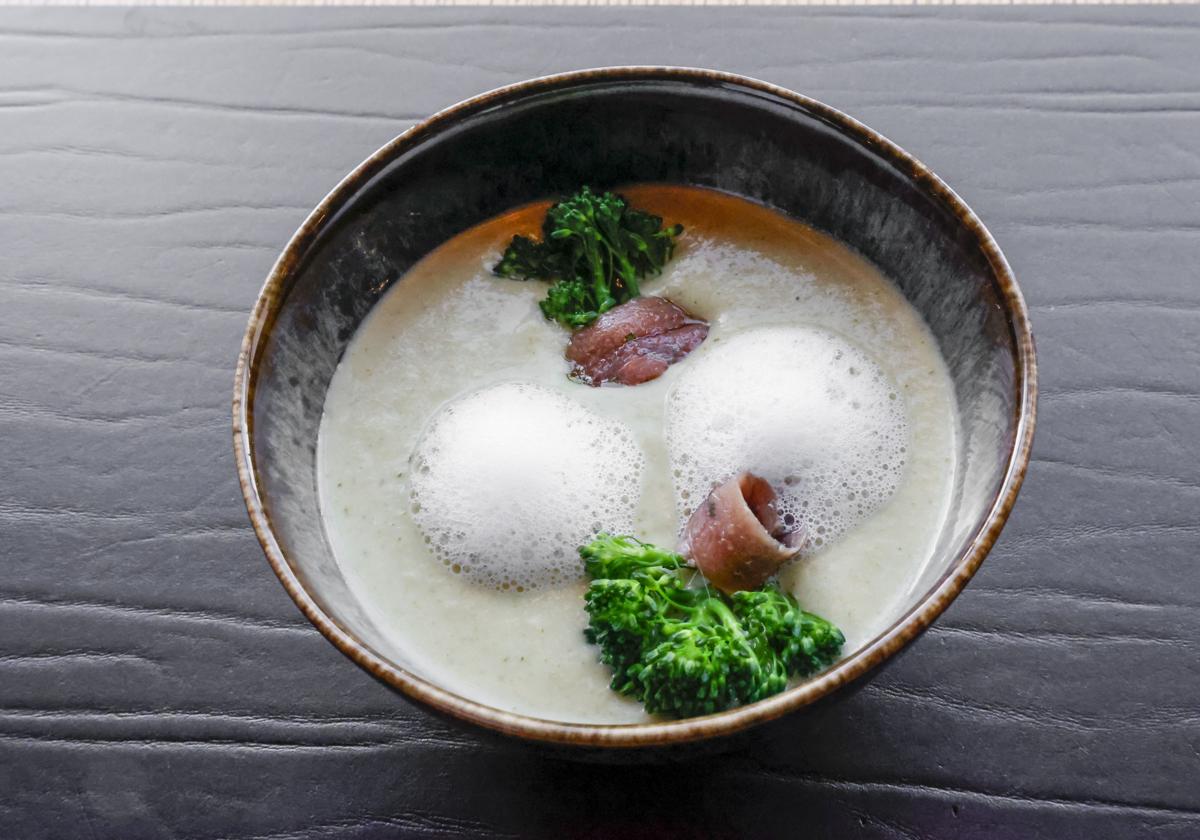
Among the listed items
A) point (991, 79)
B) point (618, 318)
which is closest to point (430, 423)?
point (618, 318)

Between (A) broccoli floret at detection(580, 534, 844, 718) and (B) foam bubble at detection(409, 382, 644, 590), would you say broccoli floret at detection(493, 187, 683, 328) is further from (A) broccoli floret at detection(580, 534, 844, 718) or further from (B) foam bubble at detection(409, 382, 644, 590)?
(A) broccoli floret at detection(580, 534, 844, 718)

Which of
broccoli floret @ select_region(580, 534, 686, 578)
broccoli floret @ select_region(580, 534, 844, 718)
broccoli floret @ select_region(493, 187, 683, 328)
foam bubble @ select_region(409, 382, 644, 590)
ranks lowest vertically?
broccoli floret @ select_region(580, 534, 844, 718)

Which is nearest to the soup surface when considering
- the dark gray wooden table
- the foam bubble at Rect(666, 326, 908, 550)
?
the foam bubble at Rect(666, 326, 908, 550)

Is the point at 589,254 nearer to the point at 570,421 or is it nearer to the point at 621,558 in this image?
the point at 570,421

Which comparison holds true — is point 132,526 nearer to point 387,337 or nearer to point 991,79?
point 387,337

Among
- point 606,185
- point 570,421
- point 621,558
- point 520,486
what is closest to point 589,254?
point 606,185

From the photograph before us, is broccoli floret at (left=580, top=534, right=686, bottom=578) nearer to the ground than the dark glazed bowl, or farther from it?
nearer to the ground
